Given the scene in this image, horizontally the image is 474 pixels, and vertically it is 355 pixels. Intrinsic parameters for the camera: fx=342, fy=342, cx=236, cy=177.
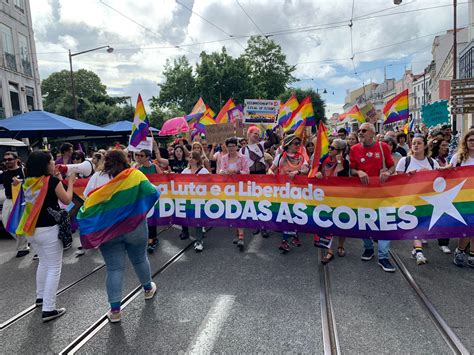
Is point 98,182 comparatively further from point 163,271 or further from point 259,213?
point 259,213

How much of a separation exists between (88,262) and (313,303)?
12.1 ft

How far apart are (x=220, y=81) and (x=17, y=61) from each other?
20.4 m

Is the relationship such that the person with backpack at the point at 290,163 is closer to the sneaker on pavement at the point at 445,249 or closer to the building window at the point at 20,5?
the sneaker on pavement at the point at 445,249

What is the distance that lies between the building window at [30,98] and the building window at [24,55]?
121 centimetres

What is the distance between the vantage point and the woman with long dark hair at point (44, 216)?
376 centimetres

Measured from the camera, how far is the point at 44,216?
3791 millimetres

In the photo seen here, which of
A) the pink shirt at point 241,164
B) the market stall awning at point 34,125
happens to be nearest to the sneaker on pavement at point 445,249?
the pink shirt at point 241,164

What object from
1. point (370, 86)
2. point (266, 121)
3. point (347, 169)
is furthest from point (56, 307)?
point (370, 86)

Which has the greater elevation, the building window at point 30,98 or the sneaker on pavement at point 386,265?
the building window at point 30,98

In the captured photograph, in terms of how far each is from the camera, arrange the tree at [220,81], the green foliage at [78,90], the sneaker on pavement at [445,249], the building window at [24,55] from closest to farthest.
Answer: the sneaker on pavement at [445,249] → the building window at [24,55] → the tree at [220,81] → the green foliage at [78,90]

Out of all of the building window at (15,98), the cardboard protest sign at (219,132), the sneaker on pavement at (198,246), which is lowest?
the sneaker on pavement at (198,246)

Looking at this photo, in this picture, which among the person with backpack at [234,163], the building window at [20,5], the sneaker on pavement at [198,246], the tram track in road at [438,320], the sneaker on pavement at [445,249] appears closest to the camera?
the tram track in road at [438,320]

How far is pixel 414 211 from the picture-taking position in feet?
15.2

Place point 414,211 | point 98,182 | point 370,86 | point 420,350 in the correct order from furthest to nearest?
point 370,86, point 98,182, point 414,211, point 420,350
